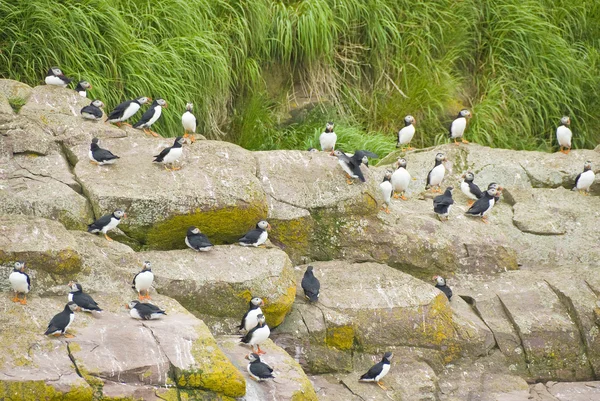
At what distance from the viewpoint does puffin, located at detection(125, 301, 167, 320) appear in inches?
365

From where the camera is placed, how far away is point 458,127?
50.6 feet

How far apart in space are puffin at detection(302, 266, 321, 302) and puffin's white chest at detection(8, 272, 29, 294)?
317 centimetres

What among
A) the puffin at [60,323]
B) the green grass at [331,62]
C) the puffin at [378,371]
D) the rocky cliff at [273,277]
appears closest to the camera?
the puffin at [60,323]

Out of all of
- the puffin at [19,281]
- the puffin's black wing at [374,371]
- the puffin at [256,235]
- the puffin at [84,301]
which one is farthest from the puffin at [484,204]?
the puffin at [19,281]

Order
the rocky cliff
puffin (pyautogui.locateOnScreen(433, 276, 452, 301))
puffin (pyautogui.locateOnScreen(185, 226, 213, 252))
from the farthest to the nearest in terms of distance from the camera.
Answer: puffin (pyautogui.locateOnScreen(433, 276, 452, 301)), puffin (pyautogui.locateOnScreen(185, 226, 213, 252)), the rocky cliff

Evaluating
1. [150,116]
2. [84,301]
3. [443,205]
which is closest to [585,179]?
[443,205]

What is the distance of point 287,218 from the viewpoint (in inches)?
477

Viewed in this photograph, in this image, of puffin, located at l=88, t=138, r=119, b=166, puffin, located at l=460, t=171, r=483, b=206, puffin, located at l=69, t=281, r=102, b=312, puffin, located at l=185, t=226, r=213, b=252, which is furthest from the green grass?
puffin, located at l=69, t=281, r=102, b=312

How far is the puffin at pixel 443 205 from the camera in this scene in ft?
43.1

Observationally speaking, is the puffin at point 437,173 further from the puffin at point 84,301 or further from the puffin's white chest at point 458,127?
the puffin at point 84,301

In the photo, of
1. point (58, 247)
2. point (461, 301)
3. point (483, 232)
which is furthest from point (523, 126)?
point (58, 247)

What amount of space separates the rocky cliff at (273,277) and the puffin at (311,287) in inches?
6.1

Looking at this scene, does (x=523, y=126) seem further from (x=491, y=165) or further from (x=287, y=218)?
(x=287, y=218)

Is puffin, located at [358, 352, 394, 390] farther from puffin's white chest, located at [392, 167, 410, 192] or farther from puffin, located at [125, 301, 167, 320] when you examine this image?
puffin's white chest, located at [392, 167, 410, 192]
